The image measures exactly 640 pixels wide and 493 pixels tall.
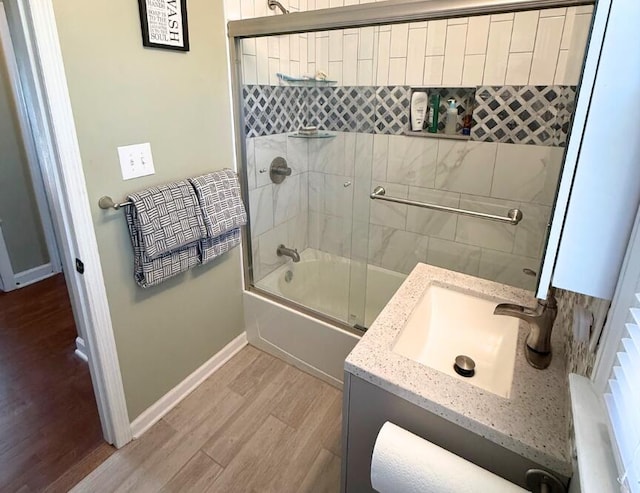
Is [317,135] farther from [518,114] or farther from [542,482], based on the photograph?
[542,482]

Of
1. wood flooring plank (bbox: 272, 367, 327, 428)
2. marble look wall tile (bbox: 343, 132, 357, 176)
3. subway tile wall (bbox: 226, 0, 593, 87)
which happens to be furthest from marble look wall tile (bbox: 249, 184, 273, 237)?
wood flooring plank (bbox: 272, 367, 327, 428)

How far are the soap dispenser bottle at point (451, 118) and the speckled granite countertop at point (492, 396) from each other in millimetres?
1331

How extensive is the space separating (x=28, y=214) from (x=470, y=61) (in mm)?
3175

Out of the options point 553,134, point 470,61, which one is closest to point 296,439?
point 553,134

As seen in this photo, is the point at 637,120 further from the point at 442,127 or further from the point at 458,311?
the point at 442,127

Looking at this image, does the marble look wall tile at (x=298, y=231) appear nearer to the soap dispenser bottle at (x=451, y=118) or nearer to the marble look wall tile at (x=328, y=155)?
the marble look wall tile at (x=328, y=155)

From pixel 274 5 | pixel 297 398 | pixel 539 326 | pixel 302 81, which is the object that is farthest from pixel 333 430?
pixel 274 5

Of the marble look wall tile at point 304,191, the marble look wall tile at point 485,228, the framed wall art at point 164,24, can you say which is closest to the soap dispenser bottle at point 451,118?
the marble look wall tile at point 485,228

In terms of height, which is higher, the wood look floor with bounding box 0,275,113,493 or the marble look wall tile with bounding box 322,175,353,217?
the marble look wall tile with bounding box 322,175,353,217

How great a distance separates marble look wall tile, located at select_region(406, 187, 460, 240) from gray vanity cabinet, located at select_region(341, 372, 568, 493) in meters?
1.52

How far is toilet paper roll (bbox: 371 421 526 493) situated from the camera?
2.58 feet

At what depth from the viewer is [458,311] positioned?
1.36 meters

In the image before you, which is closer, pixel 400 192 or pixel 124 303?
pixel 124 303

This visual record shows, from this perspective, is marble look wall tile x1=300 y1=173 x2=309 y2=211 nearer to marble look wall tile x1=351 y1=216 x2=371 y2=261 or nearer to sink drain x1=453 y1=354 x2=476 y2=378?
marble look wall tile x1=351 y1=216 x2=371 y2=261
